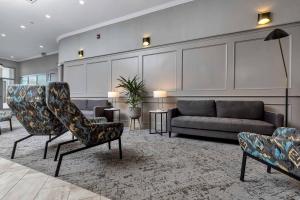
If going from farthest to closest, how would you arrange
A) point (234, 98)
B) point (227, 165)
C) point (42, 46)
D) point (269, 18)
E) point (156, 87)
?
point (42, 46) → point (156, 87) → point (234, 98) → point (269, 18) → point (227, 165)

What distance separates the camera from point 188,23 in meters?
4.52

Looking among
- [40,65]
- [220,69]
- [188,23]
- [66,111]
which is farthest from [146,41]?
[40,65]

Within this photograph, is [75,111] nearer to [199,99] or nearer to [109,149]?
[109,149]

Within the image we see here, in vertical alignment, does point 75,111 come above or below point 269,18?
below

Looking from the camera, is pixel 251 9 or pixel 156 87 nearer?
pixel 251 9

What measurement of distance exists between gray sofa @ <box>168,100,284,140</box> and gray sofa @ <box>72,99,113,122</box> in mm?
2208

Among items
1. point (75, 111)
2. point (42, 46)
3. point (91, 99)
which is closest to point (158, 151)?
point (75, 111)

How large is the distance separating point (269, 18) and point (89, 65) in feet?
18.4

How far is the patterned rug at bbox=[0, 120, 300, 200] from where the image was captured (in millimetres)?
1612

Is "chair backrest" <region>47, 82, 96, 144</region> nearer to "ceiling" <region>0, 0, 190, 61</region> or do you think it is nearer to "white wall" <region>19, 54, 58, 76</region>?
"ceiling" <region>0, 0, 190, 61</region>

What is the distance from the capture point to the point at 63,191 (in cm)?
162

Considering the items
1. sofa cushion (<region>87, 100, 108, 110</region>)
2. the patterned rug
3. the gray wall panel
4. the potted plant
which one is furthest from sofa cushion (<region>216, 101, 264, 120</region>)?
sofa cushion (<region>87, 100, 108, 110</region>)

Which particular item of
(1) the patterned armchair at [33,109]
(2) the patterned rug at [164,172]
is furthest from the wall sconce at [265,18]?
(1) the patterned armchair at [33,109]

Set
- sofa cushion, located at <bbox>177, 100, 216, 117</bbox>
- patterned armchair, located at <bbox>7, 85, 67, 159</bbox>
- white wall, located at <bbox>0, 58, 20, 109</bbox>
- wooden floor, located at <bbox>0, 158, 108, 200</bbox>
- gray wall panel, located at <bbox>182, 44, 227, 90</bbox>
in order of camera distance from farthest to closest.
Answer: white wall, located at <bbox>0, 58, 20, 109</bbox> → gray wall panel, located at <bbox>182, 44, 227, 90</bbox> → sofa cushion, located at <bbox>177, 100, 216, 117</bbox> → patterned armchair, located at <bbox>7, 85, 67, 159</bbox> → wooden floor, located at <bbox>0, 158, 108, 200</bbox>
